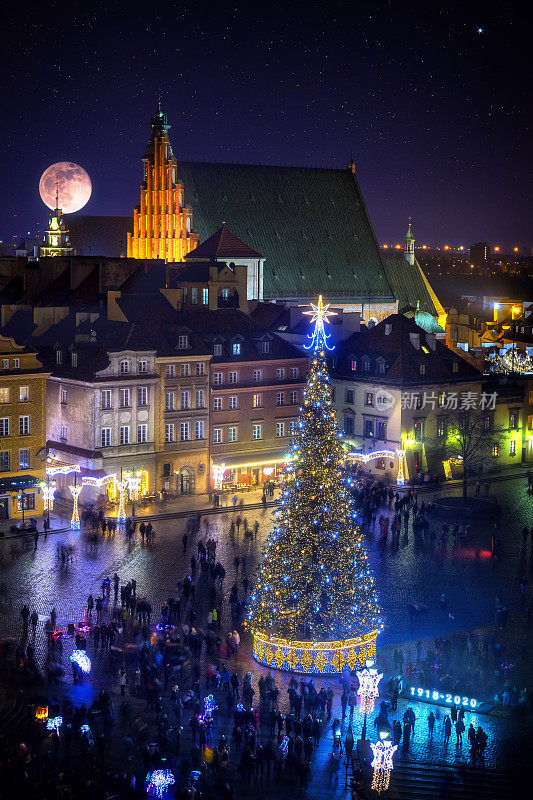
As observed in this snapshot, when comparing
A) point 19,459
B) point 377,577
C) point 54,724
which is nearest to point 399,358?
point 19,459

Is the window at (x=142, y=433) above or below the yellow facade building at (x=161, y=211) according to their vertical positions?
below

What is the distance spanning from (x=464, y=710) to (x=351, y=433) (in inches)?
1709

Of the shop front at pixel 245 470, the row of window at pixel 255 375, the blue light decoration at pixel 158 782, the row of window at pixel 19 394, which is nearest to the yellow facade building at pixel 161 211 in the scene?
the row of window at pixel 255 375

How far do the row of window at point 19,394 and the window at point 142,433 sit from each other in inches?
269

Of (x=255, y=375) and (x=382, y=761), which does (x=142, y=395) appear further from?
(x=382, y=761)

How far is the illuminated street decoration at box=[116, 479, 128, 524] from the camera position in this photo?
66.8 m

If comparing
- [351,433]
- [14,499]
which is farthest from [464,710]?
[351,433]

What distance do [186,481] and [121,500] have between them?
26.1 ft

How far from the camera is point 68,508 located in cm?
6925

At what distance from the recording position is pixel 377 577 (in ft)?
184

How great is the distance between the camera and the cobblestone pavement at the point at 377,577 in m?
43.0

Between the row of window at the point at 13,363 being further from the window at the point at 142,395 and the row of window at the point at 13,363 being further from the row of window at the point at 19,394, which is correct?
the window at the point at 142,395

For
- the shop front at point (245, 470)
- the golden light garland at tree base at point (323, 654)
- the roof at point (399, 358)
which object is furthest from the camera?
the roof at point (399, 358)

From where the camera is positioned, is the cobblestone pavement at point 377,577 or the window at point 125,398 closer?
the cobblestone pavement at point 377,577
